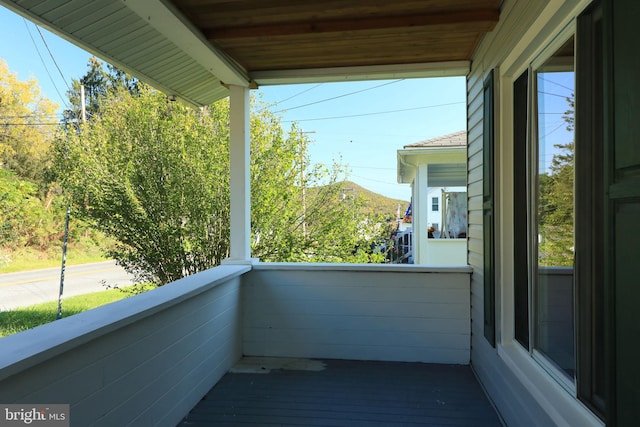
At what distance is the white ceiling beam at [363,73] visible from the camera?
3.24 m

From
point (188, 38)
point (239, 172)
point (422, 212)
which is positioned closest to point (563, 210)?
point (188, 38)

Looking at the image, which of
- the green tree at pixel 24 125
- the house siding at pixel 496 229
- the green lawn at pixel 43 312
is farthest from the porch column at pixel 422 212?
the green tree at pixel 24 125

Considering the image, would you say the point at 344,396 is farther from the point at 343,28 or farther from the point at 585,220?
the point at 343,28

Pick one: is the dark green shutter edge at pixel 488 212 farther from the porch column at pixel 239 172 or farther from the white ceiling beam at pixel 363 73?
the porch column at pixel 239 172

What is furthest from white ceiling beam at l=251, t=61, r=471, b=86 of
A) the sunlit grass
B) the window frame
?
the sunlit grass

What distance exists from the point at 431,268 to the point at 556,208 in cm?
155

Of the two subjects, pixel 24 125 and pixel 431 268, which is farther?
pixel 24 125

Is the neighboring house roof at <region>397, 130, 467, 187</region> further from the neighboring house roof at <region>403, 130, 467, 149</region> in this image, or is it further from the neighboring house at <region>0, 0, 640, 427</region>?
the neighboring house at <region>0, 0, 640, 427</region>

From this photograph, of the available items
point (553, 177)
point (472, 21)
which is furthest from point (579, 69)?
point (472, 21)

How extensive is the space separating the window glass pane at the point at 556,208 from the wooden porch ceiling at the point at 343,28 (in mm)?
814

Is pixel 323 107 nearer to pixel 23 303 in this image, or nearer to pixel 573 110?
pixel 23 303

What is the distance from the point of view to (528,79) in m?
2.02

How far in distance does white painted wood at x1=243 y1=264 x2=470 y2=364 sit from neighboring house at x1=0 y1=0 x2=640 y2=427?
1 centimetres

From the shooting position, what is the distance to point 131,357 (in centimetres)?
178
